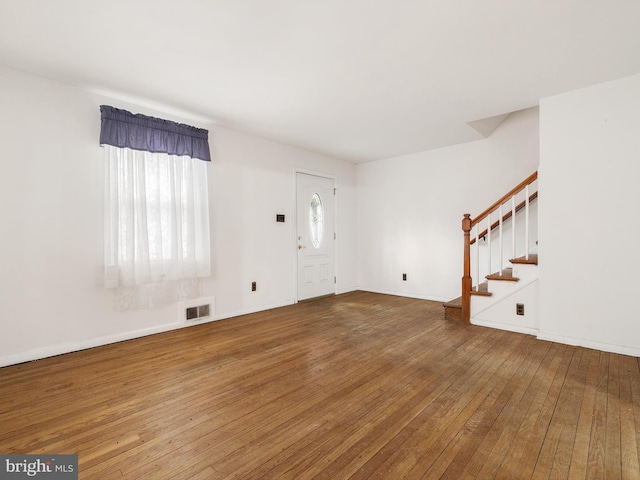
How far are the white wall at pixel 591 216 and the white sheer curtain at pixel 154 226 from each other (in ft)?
13.2

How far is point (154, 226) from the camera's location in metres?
3.42

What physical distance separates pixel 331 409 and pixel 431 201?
165 inches

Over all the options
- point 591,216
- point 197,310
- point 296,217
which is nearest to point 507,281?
point 591,216

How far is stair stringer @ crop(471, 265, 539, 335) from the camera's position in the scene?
344 centimetres

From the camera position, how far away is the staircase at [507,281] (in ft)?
11.4

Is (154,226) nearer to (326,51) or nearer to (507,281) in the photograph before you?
(326,51)

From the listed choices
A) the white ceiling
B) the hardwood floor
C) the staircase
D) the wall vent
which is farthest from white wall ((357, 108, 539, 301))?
the wall vent

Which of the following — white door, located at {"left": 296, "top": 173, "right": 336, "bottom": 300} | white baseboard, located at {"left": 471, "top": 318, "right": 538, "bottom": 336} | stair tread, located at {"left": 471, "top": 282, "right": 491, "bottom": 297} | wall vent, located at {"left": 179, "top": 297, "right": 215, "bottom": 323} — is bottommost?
white baseboard, located at {"left": 471, "top": 318, "right": 538, "bottom": 336}

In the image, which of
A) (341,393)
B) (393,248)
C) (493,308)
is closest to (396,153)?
(393,248)

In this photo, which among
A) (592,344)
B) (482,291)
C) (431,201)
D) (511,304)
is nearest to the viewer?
(592,344)

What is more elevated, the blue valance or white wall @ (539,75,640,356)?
the blue valance

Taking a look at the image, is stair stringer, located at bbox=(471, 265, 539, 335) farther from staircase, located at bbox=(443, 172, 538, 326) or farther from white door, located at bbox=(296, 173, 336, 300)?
white door, located at bbox=(296, 173, 336, 300)

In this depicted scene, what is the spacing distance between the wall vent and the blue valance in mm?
1855

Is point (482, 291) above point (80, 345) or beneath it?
above
